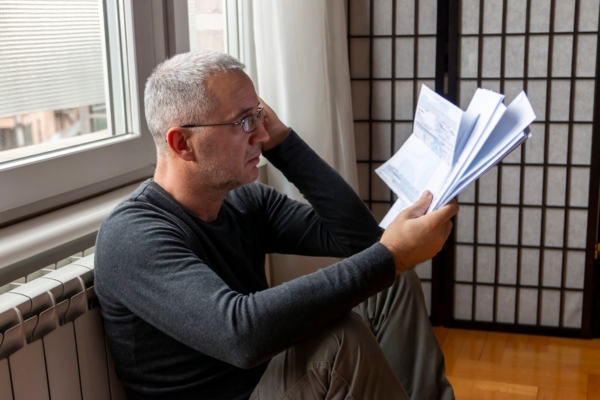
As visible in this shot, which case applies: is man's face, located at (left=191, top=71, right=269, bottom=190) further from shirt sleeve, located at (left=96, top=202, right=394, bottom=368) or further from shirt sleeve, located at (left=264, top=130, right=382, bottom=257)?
shirt sleeve, located at (left=264, top=130, right=382, bottom=257)

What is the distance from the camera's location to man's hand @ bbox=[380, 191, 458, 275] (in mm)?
1423

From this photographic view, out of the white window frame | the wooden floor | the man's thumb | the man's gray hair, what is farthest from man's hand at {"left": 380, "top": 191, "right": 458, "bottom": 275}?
the wooden floor

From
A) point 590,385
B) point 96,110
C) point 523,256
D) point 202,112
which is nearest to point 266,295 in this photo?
point 202,112

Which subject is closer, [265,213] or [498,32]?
[265,213]

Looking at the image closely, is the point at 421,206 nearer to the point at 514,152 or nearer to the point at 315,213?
the point at 315,213

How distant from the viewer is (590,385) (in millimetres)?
2512

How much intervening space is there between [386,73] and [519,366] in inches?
49.9

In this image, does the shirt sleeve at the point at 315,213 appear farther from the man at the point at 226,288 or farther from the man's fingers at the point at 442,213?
the man's fingers at the point at 442,213

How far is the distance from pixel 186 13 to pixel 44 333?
1175 millimetres

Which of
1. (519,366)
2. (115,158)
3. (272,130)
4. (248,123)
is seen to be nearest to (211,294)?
(248,123)

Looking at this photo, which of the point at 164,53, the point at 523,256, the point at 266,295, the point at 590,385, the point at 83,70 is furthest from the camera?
the point at 523,256

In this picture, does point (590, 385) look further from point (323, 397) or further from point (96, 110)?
point (96, 110)

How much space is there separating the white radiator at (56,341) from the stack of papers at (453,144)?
0.72 m

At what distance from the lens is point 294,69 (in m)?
2.36
